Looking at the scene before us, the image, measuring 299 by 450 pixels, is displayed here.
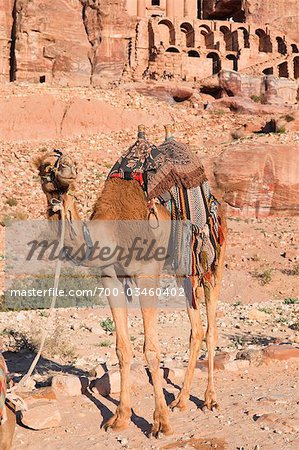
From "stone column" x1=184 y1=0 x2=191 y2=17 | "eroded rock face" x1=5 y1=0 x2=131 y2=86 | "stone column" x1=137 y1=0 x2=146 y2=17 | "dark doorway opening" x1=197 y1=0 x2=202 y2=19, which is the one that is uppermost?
"dark doorway opening" x1=197 y1=0 x2=202 y2=19

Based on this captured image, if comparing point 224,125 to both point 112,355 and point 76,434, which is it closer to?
point 112,355

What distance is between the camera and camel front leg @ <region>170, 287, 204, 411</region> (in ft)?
15.5

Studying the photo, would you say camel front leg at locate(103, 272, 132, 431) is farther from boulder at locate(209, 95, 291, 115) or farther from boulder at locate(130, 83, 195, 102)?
boulder at locate(130, 83, 195, 102)

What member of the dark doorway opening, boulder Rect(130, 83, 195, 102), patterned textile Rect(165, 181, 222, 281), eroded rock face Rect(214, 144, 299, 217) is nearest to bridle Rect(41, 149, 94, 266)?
patterned textile Rect(165, 181, 222, 281)

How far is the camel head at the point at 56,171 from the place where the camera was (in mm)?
3410

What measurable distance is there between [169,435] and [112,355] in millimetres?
2694

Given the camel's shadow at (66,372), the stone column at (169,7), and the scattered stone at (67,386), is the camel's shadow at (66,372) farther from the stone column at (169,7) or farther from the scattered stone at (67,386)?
the stone column at (169,7)

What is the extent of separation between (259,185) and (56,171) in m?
16.7

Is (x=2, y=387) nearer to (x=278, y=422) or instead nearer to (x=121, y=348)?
(x=121, y=348)

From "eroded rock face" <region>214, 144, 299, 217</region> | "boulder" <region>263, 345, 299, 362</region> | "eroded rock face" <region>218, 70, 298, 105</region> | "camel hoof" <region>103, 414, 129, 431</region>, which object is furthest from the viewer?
"eroded rock face" <region>218, 70, 298, 105</region>

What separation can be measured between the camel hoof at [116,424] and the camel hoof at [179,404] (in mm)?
652

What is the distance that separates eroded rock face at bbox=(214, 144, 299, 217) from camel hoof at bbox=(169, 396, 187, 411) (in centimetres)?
1501

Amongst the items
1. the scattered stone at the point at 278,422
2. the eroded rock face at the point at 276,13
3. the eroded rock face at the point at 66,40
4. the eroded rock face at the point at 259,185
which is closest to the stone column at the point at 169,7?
the eroded rock face at the point at 276,13

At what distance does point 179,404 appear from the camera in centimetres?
470
